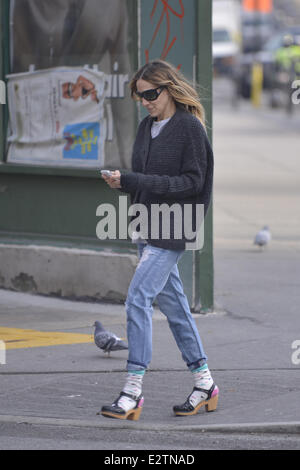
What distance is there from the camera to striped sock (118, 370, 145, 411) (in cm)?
617

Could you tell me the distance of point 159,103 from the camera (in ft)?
20.1

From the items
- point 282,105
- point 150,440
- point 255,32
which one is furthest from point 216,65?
point 150,440

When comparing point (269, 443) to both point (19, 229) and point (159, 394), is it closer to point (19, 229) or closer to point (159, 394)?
point (159, 394)

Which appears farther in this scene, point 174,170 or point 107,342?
point 107,342

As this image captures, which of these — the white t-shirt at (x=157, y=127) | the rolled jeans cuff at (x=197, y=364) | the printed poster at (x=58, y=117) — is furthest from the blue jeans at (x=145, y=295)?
the printed poster at (x=58, y=117)

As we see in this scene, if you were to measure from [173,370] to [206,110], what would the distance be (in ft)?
8.10

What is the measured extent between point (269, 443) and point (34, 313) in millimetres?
3624

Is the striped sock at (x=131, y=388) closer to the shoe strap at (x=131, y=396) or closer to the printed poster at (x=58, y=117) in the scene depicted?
the shoe strap at (x=131, y=396)

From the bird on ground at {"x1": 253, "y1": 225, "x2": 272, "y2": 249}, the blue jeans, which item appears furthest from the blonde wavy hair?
the bird on ground at {"x1": 253, "y1": 225, "x2": 272, "y2": 249}

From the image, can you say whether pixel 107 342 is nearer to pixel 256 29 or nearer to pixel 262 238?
pixel 262 238

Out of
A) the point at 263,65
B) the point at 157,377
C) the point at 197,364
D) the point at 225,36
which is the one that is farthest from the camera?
the point at 225,36

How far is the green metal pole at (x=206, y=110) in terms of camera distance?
8.82 metres

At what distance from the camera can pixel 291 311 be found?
30.5 ft

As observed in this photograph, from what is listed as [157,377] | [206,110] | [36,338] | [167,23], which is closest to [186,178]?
[157,377]
